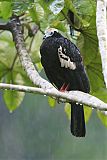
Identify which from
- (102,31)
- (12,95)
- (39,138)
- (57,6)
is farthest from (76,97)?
(39,138)

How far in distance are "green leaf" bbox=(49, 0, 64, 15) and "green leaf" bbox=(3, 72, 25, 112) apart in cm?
51

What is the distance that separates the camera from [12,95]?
1.82 metres

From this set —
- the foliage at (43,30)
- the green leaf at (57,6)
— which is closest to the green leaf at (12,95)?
the foliage at (43,30)

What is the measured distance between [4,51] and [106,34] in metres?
0.70

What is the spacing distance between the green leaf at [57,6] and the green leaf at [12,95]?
507 mm

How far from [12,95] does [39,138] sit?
0.83 meters

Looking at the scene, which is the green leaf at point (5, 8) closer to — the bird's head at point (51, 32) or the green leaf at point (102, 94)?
the bird's head at point (51, 32)

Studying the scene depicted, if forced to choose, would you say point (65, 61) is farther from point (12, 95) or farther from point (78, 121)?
point (12, 95)

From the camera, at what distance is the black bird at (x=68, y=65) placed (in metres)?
1.49

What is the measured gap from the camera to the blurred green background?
8.55 ft

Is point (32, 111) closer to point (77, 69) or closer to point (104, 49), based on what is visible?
point (77, 69)

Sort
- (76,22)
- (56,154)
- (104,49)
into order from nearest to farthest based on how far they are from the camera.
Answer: (104,49) < (76,22) < (56,154)

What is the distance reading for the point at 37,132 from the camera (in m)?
2.64

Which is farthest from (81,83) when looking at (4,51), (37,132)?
(37,132)
